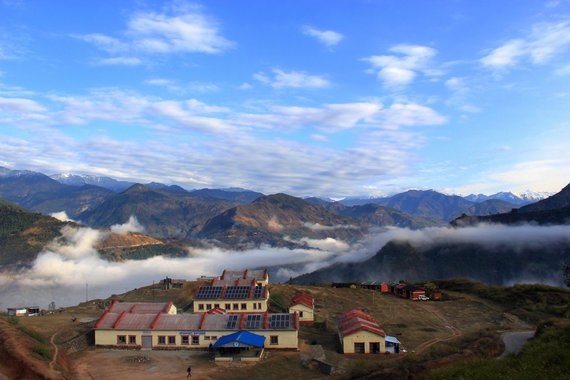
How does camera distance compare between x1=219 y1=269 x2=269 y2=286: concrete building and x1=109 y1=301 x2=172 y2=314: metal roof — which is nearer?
x1=109 y1=301 x2=172 y2=314: metal roof

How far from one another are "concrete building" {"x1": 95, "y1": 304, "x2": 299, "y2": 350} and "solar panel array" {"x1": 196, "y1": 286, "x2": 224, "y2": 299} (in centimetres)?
1987

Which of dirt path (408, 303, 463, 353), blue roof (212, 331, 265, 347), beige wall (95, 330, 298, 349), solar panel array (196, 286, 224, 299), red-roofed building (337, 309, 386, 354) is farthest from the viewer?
solar panel array (196, 286, 224, 299)

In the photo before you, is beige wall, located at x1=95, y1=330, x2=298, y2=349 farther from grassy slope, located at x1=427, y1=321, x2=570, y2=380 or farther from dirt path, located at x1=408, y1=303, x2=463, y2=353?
grassy slope, located at x1=427, y1=321, x2=570, y2=380

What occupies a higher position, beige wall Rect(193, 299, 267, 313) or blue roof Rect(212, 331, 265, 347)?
blue roof Rect(212, 331, 265, 347)

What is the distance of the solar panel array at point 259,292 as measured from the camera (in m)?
72.2

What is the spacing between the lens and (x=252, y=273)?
87875mm

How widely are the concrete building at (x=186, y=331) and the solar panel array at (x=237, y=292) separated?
19.9 meters

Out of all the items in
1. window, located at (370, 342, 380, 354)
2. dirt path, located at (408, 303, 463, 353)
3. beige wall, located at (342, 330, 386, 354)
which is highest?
beige wall, located at (342, 330, 386, 354)

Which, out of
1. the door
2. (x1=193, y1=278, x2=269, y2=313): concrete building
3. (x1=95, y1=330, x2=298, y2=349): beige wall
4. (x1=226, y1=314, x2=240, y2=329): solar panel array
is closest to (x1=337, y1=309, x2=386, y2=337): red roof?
(x1=95, y1=330, x2=298, y2=349): beige wall

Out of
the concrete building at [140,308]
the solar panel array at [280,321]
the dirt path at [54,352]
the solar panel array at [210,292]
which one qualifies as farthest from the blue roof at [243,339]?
the solar panel array at [210,292]

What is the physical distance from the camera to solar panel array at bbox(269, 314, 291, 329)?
5044 centimetres

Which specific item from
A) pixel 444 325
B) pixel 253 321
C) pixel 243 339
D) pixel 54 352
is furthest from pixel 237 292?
pixel 444 325

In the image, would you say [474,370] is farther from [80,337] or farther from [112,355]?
[80,337]

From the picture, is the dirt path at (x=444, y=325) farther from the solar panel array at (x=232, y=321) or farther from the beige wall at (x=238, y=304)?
the beige wall at (x=238, y=304)
